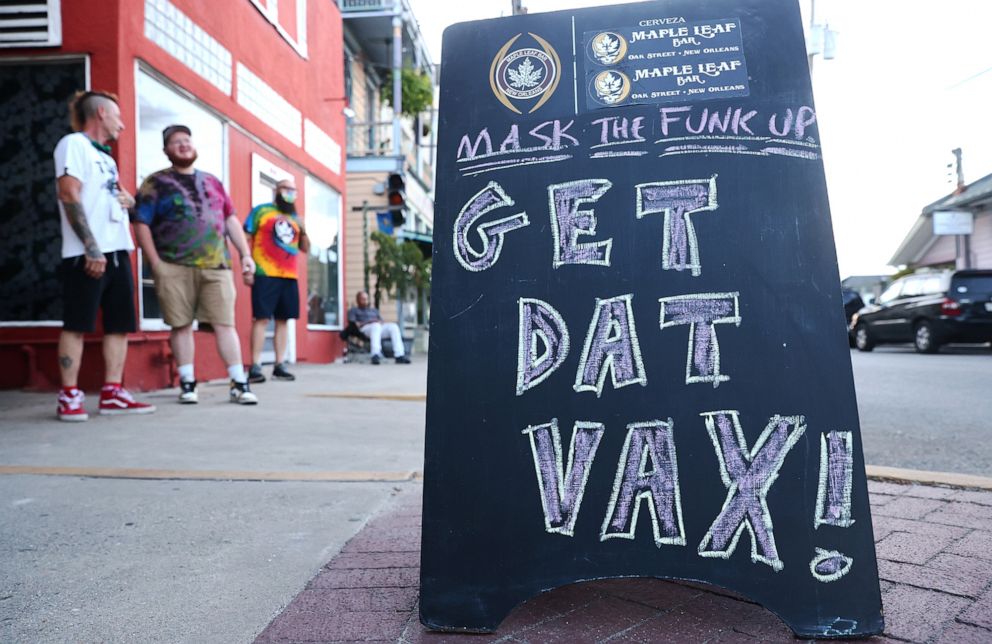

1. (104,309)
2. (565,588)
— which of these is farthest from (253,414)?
(565,588)

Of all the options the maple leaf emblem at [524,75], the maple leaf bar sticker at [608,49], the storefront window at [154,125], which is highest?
the storefront window at [154,125]

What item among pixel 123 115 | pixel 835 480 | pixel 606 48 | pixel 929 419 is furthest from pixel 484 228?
pixel 123 115

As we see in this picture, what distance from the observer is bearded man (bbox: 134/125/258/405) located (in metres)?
5.02

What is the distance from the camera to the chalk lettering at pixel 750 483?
164cm

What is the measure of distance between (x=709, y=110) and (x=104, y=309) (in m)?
4.04

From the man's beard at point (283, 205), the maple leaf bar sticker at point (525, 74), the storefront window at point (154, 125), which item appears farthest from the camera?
the man's beard at point (283, 205)

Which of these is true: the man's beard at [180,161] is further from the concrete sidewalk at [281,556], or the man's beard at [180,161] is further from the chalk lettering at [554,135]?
the chalk lettering at [554,135]

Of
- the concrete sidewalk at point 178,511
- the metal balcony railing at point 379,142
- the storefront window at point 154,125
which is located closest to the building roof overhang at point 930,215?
the metal balcony railing at point 379,142

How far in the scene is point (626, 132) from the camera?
5.91ft

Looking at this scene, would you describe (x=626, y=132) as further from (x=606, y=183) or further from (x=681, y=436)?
(x=681, y=436)

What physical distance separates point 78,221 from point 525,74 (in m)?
3.48

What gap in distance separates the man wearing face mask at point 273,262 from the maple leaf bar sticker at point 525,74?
5.11 meters

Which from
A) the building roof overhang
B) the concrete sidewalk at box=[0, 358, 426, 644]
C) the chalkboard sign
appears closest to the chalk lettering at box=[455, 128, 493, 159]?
the chalkboard sign

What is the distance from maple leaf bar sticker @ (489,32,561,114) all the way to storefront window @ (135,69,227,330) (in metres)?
4.98
